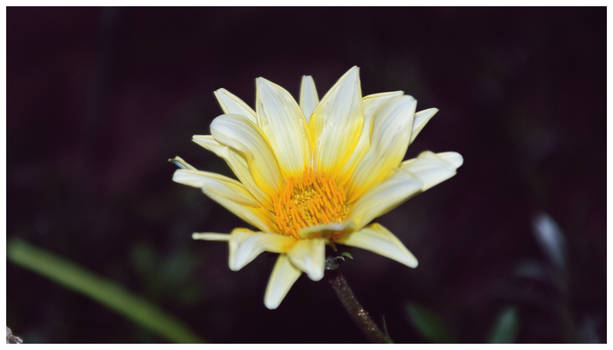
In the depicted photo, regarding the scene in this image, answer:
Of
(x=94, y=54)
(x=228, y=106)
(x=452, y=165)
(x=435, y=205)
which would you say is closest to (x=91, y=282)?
(x=228, y=106)

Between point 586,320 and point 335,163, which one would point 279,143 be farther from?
point 586,320

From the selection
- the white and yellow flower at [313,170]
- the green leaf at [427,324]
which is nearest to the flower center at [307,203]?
the white and yellow flower at [313,170]

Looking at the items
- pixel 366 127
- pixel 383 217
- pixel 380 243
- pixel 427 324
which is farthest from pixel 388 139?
pixel 383 217

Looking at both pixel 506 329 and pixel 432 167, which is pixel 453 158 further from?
pixel 506 329

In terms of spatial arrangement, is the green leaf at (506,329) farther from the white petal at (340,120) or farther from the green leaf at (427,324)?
the white petal at (340,120)

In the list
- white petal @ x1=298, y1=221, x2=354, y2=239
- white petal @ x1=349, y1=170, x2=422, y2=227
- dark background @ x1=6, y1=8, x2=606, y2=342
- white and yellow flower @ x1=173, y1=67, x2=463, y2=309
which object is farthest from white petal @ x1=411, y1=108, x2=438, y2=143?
dark background @ x1=6, y1=8, x2=606, y2=342

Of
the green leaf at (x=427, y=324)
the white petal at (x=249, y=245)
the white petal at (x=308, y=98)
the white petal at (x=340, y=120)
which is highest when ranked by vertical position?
the white petal at (x=308, y=98)

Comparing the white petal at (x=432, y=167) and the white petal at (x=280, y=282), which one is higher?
the white petal at (x=432, y=167)
